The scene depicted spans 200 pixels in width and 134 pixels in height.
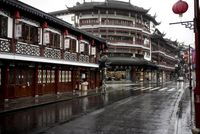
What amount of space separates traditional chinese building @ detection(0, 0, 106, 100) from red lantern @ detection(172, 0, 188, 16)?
12985mm

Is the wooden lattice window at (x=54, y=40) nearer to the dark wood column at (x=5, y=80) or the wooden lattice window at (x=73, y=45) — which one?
the wooden lattice window at (x=73, y=45)

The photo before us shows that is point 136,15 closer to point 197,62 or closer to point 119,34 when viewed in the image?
point 119,34

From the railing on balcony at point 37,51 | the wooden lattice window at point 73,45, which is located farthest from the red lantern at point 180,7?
the wooden lattice window at point 73,45

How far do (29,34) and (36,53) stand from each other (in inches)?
65.4

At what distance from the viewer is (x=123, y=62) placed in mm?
64500

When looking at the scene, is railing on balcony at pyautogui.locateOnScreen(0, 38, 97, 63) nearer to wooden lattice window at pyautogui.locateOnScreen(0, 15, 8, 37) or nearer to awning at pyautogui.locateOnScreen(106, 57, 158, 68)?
wooden lattice window at pyautogui.locateOnScreen(0, 15, 8, 37)

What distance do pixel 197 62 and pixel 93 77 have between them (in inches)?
1275

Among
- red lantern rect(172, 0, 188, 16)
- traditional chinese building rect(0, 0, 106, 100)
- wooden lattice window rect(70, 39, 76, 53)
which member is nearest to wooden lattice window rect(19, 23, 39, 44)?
traditional chinese building rect(0, 0, 106, 100)

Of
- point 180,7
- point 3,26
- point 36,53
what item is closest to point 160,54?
point 36,53

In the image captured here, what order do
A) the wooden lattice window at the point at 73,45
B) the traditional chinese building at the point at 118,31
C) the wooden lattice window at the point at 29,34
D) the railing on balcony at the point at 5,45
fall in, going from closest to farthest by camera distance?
the railing on balcony at the point at 5,45 → the wooden lattice window at the point at 29,34 → the wooden lattice window at the point at 73,45 → the traditional chinese building at the point at 118,31

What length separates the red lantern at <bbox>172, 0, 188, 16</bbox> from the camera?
9.09 m

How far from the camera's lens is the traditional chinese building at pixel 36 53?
20.2m

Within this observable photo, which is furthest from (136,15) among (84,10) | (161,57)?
(161,57)

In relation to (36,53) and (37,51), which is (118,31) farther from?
(36,53)
